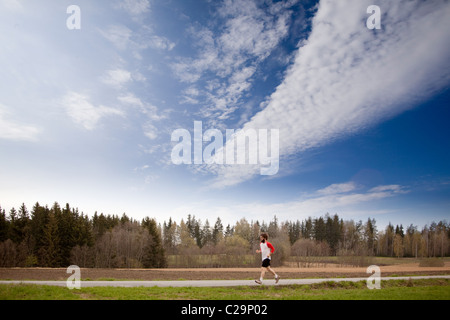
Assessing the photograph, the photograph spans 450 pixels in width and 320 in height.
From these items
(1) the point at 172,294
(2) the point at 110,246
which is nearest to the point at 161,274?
(1) the point at 172,294

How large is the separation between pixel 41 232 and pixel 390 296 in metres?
66.1

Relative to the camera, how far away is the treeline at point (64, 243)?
175 ft

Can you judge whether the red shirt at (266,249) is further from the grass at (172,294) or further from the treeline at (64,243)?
the treeline at (64,243)

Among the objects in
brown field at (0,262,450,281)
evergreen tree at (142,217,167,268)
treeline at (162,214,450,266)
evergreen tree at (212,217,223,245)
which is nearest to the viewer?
brown field at (0,262,450,281)

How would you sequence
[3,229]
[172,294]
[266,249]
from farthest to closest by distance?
[3,229] < [266,249] < [172,294]

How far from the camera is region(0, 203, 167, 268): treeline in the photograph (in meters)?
53.3

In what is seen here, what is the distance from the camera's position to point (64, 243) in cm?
5678

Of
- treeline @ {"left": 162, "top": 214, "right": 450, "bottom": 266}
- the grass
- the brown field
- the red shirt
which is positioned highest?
the red shirt

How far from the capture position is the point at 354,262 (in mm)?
64750

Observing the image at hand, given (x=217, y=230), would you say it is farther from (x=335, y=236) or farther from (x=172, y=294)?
(x=172, y=294)

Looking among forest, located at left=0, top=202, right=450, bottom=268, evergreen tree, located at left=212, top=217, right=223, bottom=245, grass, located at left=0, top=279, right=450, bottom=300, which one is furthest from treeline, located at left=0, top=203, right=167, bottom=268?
grass, located at left=0, top=279, right=450, bottom=300

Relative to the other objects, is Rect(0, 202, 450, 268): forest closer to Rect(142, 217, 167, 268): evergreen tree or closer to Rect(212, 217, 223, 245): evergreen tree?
Rect(142, 217, 167, 268): evergreen tree

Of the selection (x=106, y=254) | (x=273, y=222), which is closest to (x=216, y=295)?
(x=106, y=254)
